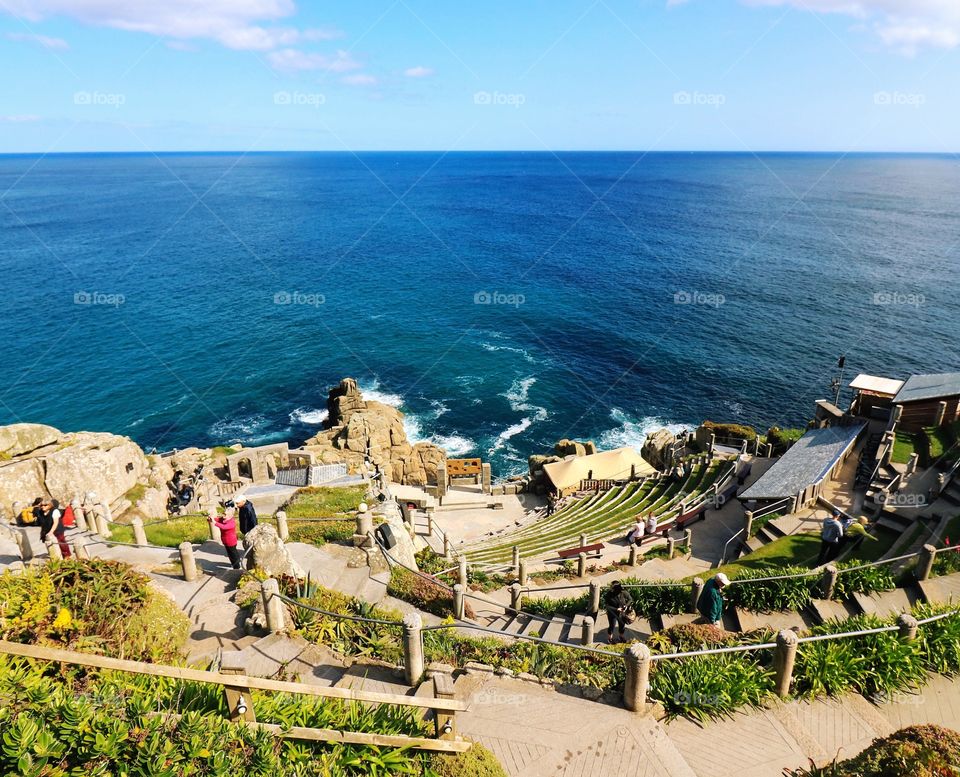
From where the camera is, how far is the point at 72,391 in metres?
54.3

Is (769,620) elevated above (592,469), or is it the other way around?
(769,620)

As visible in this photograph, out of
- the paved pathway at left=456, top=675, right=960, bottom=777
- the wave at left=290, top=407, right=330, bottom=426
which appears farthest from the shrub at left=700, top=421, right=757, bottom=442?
the wave at left=290, top=407, right=330, bottom=426

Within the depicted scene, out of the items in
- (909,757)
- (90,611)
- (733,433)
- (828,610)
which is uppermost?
(90,611)

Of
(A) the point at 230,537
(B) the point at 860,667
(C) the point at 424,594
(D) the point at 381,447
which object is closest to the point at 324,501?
(A) the point at 230,537

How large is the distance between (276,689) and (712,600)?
10744 mm

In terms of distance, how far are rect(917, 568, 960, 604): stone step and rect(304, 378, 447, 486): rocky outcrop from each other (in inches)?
1166

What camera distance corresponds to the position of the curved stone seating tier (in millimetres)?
26891

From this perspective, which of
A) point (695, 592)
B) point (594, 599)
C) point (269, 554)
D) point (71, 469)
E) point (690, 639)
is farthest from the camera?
point (71, 469)

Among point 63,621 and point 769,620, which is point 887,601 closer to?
point 769,620

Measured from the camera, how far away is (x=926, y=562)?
15.2 meters

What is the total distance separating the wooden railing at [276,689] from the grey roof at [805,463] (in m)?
19.8

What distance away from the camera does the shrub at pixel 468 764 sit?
8.73 metres

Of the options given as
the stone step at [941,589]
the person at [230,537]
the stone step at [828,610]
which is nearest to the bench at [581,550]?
the stone step at [828,610]

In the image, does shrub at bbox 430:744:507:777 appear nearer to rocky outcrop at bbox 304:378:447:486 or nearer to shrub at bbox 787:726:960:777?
shrub at bbox 787:726:960:777
